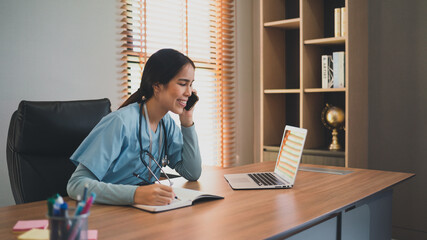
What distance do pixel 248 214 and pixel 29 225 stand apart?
60 centimetres

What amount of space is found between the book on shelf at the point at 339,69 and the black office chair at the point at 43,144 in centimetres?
A: 188

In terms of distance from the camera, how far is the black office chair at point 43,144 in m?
1.60

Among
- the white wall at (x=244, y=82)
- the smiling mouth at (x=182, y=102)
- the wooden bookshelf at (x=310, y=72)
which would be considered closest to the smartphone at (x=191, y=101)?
the smiling mouth at (x=182, y=102)

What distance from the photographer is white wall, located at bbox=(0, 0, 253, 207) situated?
221 cm

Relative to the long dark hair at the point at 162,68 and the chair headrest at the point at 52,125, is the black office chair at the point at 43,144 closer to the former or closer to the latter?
the chair headrest at the point at 52,125

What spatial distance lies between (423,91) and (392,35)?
1.59 feet

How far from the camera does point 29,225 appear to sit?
3.40 feet

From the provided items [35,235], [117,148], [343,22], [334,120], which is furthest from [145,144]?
[343,22]

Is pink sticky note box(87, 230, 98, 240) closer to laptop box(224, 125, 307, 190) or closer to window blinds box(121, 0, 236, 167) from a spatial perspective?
laptop box(224, 125, 307, 190)

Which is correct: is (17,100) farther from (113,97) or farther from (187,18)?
(187,18)

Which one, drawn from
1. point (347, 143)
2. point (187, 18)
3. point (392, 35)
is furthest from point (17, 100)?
point (392, 35)

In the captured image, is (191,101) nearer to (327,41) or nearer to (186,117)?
(186,117)

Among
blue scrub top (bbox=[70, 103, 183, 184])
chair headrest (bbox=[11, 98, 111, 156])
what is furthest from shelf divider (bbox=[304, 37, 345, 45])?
chair headrest (bbox=[11, 98, 111, 156])

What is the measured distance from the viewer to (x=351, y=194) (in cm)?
147
